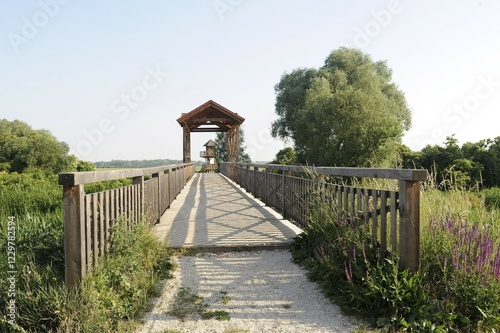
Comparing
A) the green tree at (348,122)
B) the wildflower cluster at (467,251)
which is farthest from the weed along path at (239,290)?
the green tree at (348,122)

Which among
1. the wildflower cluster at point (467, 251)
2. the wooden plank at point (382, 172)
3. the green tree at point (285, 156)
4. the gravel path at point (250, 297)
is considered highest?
the green tree at point (285, 156)

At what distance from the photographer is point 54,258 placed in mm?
3180

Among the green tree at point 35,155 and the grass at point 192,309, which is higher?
the green tree at point 35,155

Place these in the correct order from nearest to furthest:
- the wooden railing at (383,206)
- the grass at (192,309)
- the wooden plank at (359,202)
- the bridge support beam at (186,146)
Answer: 1. the grass at (192,309)
2. the wooden railing at (383,206)
3. the wooden plank at (359,202)
4. the bridge support beam at (186,146)

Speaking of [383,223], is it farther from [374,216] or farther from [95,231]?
[95,231]

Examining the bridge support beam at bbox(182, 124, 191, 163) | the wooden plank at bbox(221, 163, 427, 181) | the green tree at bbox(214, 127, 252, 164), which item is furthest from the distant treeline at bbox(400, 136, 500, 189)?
the green tree at bbox(214, 127, 252, 164)

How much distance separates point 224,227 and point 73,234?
348 cm

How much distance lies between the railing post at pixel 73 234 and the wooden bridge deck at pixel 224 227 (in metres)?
1.87

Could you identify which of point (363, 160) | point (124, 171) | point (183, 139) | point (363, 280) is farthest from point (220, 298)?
point (363, 160)

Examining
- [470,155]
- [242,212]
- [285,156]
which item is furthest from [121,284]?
[285,156]

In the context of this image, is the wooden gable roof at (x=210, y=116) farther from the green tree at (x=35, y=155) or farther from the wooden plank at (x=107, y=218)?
the wooden plank at (x=107, y=218)

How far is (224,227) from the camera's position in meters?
6.00

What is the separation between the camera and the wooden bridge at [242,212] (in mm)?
2727

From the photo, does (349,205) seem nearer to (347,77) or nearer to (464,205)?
(464,205)
